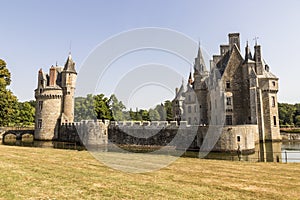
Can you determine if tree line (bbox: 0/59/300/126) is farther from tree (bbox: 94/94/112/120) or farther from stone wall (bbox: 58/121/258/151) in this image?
stone wall (bbox: 58/121/258/151)

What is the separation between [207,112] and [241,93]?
22.8ft

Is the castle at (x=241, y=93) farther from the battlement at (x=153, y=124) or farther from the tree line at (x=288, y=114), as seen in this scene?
the tree line at (x=288, y=114)

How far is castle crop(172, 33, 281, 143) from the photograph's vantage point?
38.0m

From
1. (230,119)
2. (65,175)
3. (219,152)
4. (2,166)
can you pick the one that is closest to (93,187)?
(65,175)

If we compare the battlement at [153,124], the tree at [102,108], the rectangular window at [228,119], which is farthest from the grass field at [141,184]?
the tree at [102,108]

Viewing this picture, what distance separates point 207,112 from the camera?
4269cm

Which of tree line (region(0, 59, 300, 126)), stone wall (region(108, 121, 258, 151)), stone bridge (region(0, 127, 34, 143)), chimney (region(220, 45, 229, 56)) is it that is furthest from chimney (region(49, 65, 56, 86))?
chimney (region(220, 45, 229, 56))

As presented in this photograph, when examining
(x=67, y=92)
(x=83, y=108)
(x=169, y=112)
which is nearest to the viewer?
(x=67, y=92)

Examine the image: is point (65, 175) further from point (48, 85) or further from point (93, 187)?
point (48, 85)

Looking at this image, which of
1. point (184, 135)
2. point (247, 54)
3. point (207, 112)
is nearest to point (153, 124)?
point (184, 135)

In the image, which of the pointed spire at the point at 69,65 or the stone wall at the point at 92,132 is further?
the pointed spire at the point at 69,65

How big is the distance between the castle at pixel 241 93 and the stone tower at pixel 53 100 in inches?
998

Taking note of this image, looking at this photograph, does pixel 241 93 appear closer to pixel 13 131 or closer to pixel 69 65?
pixel 69 65

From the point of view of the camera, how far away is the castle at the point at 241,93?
125 feet
